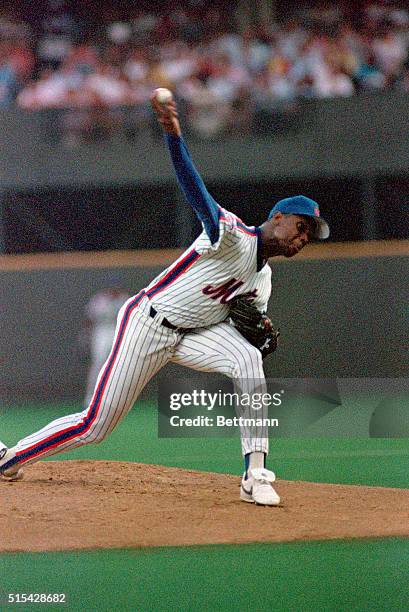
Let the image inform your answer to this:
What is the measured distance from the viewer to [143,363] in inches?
95.1

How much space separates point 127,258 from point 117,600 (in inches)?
36.2

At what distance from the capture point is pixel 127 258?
8.23ft

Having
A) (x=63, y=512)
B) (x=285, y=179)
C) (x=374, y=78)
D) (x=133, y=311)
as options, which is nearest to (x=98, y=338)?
(x=133, y=311)

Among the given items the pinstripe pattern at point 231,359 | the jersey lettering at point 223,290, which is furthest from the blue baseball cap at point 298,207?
the pinstripe pattern at point 231,359

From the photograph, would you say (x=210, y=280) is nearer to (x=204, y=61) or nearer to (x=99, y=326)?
(x=99, y=326)

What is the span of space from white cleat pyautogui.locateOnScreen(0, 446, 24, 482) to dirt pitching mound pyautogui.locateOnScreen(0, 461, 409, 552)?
0.02 meters

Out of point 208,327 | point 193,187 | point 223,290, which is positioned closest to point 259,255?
point 223,290

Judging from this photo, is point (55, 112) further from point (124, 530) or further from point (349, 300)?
point (124, 530)

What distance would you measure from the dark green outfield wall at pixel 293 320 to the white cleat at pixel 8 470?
15 centimetres

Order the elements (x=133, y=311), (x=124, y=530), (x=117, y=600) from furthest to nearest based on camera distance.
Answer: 1. (x=133, y=311)
2. (x=124, y=530)
3. (x=117, y=600)

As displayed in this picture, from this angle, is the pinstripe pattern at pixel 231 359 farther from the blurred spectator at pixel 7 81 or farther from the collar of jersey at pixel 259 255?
the blurred spectator at pixel 7 81

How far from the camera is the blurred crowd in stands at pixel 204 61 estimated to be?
245 centimetres

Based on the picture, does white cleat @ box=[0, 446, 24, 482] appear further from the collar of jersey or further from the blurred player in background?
the collar of jersey

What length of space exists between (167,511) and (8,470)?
483mm
